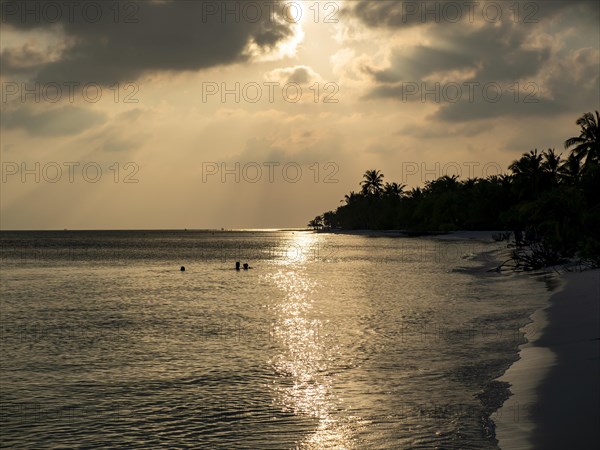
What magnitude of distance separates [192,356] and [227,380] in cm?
377

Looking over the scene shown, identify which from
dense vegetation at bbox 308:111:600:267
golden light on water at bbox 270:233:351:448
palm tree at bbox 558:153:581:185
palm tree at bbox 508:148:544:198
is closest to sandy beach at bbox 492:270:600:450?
golden light on water at bbox 270:233:351:448

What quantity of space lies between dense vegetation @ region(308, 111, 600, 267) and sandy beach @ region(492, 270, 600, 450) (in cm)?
1989

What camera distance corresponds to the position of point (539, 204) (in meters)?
41.6

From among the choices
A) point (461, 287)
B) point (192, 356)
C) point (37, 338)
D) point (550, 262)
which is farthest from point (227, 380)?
point (550, 262)

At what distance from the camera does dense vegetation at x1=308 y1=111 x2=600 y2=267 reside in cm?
4059

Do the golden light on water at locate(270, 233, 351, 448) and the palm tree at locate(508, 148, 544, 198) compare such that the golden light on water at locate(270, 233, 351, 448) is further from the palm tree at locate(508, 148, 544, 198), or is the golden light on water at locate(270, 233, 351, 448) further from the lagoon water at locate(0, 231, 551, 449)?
the palm tree at locate(508, 148, 544, 198)

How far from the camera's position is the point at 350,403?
13.1 meters

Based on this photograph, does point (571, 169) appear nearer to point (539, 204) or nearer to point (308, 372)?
point (539, 204)

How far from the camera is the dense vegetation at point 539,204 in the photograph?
40594mm

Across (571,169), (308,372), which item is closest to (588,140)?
(571,169)

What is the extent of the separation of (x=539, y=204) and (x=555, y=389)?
31.5 meters

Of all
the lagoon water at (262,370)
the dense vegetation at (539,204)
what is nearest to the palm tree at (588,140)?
the dense vegetation at (539,204)

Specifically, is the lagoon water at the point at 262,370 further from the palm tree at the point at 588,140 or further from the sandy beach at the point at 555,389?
the palm tree at the point at 588,140

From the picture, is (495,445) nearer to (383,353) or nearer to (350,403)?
(350,403)
